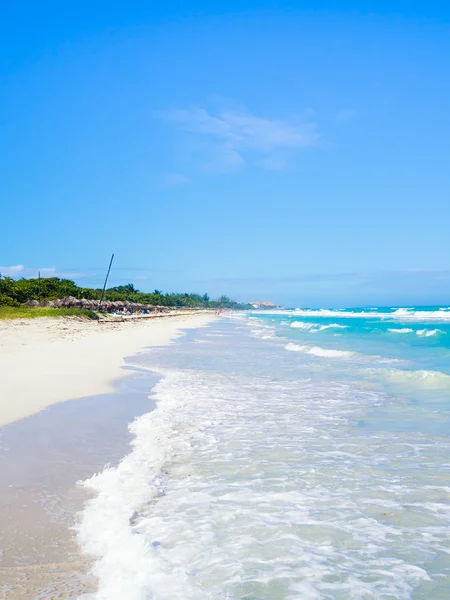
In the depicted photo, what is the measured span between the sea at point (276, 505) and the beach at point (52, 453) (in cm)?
21

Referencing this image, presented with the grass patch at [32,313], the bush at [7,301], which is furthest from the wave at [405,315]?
the bush at [7,301]

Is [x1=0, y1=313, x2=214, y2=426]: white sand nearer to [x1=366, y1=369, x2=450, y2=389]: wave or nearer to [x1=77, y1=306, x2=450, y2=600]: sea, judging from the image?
[x1=77, y1=306, x2=450, y2=600]: sea

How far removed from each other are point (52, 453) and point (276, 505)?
3.04m

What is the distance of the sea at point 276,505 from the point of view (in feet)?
10.4

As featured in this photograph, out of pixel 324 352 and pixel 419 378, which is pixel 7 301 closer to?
pixel 324 352

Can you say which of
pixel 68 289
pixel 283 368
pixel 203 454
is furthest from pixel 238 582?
pixel 68 289

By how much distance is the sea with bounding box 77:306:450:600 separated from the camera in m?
3.16

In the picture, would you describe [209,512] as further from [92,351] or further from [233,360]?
[92,351]

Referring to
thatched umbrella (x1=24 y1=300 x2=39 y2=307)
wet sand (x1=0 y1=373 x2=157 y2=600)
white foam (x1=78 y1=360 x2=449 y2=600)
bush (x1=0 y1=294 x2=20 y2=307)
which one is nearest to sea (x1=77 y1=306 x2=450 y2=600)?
white foam (x1=78 y1=360 x2=449 y2=600)

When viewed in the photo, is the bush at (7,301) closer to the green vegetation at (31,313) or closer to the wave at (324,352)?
the green vegetation at (31,313)

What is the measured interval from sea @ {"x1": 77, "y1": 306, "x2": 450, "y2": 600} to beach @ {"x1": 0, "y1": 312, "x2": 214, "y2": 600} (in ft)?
0.67

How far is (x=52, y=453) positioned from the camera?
5.87 meters

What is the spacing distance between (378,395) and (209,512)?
6.92m

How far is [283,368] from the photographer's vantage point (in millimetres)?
14812
